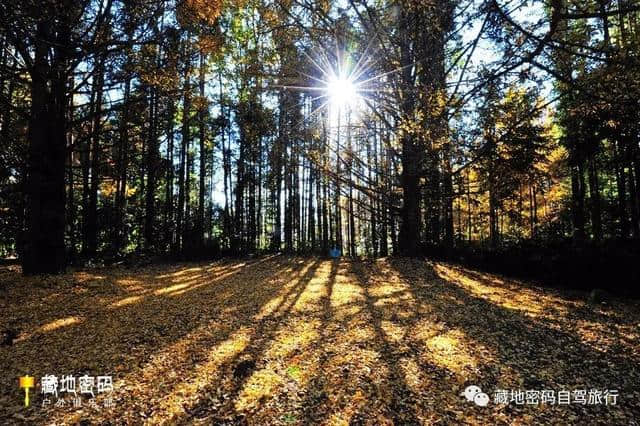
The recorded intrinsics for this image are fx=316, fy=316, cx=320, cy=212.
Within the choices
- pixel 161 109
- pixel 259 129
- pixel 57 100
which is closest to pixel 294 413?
pixel 57 100

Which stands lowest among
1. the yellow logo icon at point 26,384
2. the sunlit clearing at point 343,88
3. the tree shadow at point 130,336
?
the yellow logo icon at point 26,384

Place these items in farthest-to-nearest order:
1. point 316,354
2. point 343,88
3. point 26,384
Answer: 1. point 343,88
2. point 316,354
3. point 26,384

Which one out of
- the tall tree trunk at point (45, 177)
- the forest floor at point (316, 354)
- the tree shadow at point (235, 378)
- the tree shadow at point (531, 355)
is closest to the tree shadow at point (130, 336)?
the forest floor at point (316, 354)

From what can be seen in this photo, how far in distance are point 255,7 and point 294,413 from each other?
8806 mm

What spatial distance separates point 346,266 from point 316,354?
18.7ft

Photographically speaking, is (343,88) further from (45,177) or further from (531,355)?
(531,355)

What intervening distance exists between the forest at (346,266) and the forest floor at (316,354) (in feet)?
0.09

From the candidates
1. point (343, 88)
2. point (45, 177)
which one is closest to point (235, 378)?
point (45, 177)

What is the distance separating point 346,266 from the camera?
8.88 meters

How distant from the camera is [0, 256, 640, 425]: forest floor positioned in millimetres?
2393

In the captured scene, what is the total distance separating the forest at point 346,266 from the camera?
8.94 ft

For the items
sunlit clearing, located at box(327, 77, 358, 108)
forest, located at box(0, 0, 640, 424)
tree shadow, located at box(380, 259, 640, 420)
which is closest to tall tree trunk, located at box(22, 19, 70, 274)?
forest, located at box(0, 0, 640, 424)

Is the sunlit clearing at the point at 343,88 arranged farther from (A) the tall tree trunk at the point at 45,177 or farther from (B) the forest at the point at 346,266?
(A) the tall tree trunk at the point at 45,177

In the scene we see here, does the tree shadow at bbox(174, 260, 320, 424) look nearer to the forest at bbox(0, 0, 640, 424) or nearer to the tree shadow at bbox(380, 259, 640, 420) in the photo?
the forest at bbox(0, 0, 640, 424)
